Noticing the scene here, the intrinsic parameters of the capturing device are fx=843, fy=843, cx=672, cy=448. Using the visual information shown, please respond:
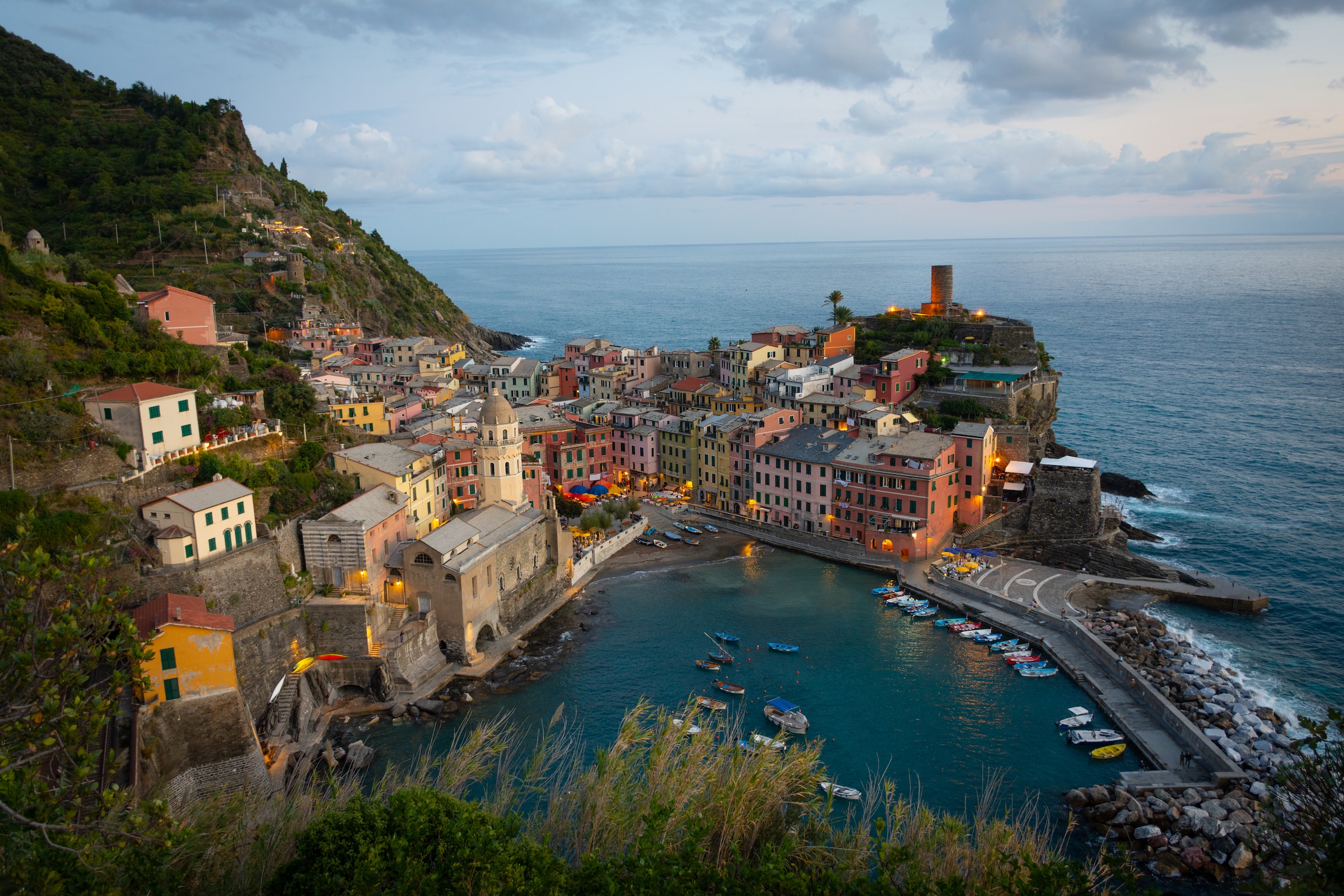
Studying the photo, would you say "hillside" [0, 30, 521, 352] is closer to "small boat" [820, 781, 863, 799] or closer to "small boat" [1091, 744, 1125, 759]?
"small boat" [820, 781, 863, 799]

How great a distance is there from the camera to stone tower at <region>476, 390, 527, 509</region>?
1758 inches

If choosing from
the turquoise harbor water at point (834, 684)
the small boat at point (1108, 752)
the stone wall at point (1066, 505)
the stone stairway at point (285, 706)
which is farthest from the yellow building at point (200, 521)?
the stone wall at point (1066, 505)

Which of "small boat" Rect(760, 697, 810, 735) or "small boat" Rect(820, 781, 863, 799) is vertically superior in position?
"small boat" Rect(760, 697, 810, 735)

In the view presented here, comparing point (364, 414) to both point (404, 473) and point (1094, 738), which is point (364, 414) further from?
point (1094, 738)

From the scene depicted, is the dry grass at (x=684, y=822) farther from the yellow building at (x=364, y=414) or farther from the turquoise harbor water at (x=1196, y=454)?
the yellow building at (x=364, y=414)

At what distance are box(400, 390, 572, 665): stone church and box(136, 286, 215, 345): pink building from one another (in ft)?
53.9

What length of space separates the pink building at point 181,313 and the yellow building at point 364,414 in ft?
25.1

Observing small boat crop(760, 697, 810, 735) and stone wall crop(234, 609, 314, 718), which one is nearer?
stone wall crop(234, 609, 314, 718)

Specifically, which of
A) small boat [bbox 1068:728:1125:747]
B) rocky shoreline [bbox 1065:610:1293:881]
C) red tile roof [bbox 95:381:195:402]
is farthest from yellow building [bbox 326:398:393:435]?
A: rocky shoreline [bbox 1065:610:1293:881]

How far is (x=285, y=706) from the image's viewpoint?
31359 millimetres

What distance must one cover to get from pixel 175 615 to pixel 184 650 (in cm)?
111

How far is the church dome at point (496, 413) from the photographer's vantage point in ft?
146

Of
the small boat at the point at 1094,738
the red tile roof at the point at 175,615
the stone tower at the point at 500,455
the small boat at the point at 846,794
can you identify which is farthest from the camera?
the stone tower at the point at 500,455

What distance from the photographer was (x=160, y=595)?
27469mm
